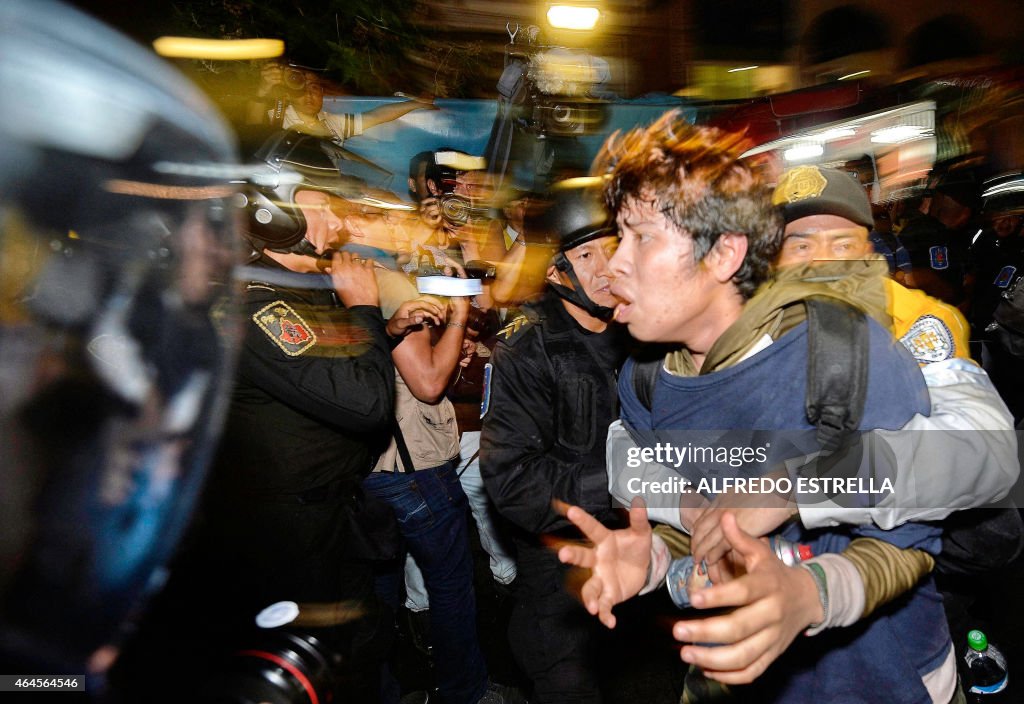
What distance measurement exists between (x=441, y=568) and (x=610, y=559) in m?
1.62

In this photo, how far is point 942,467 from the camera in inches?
48.1

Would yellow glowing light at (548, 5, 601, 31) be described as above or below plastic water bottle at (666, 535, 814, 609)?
above

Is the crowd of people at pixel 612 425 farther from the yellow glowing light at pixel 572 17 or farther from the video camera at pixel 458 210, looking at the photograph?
the yellow glowing light at pixel 572 17

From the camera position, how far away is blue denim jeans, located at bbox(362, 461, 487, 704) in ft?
9.11

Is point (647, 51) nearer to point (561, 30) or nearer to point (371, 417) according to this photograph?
point (561, 30)

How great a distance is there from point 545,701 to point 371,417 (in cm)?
122

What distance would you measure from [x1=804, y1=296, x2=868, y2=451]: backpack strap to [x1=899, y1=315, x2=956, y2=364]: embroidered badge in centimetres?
66

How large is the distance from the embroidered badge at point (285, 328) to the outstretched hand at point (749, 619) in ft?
4.87

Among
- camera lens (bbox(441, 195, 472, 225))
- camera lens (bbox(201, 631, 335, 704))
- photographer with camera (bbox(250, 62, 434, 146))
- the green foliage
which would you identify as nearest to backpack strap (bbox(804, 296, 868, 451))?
camera lens (bbox(201, 631, 335, 704))

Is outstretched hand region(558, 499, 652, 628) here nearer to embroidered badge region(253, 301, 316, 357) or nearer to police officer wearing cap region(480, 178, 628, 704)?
police officer wearing cap region(480, 178, 628, 704)

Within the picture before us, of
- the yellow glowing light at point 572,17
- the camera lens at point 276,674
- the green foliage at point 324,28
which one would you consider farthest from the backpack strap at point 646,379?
the yellow glowing light at point 572,17

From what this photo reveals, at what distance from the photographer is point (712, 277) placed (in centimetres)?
160

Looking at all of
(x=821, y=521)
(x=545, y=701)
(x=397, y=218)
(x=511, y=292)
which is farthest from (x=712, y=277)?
(x=397, y=218)

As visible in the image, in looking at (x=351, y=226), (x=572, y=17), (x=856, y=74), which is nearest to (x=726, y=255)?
(x=351, y=226)
